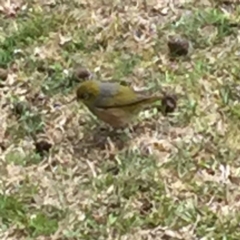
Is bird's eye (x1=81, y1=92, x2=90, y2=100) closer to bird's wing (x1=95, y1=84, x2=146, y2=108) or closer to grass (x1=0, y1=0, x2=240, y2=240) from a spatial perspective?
bird's wing (x1=95, y1=84, x2=146, y2=108)

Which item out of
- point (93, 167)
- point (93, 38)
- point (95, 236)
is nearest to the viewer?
point (95, 236)

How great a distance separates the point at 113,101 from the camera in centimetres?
434

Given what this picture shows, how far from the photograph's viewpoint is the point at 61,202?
4.09m

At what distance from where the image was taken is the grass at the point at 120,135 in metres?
4.03

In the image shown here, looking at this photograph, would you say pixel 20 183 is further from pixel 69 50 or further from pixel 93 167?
pixel 69 50

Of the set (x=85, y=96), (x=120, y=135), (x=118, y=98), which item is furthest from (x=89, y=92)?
(x=120, y=135)

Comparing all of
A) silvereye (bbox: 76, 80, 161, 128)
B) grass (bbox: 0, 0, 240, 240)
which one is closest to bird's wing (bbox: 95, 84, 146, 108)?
silvereye (bbox: 76, 80, 161, 128)

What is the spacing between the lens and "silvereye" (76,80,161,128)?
433cm

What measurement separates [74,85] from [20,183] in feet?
2.26

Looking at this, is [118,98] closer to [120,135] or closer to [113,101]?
[113,101]

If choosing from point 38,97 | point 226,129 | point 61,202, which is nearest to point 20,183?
point 61,202

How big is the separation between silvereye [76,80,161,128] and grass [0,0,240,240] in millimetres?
113

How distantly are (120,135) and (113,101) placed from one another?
17 cm

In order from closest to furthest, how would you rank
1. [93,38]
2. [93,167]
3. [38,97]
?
[93,167] → [38,97] → [93,38]
